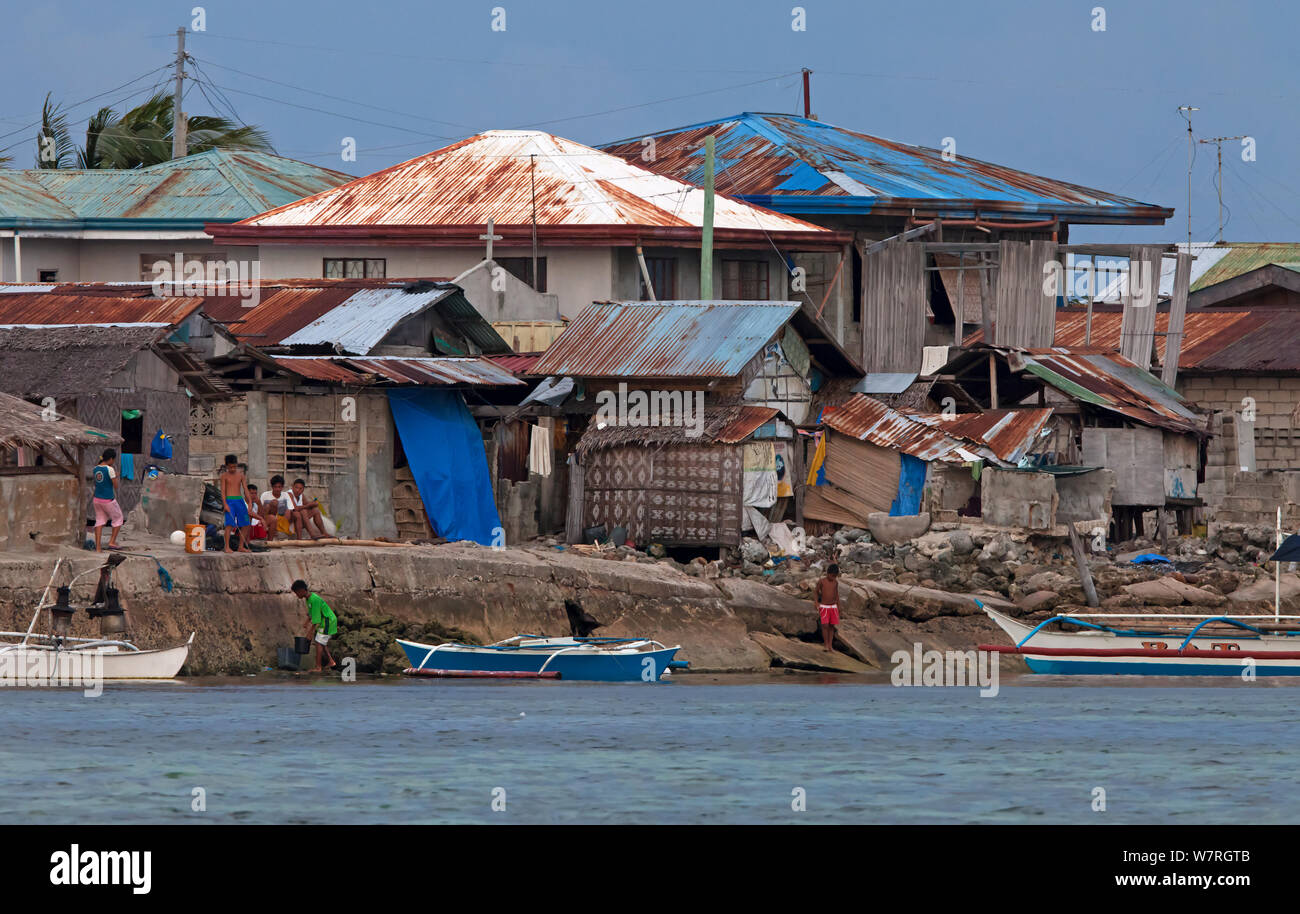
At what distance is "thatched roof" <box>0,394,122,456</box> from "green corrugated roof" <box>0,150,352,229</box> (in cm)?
1707

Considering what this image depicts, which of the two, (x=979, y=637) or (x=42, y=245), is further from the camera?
(x=42, y=245)

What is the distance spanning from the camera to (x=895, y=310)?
34.2 metres

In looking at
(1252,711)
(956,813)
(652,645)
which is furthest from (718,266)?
(956,813)

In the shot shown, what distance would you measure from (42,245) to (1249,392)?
2408 centimetres

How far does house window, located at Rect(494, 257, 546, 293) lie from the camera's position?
113ft

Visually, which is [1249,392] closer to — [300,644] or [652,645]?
[652,645]

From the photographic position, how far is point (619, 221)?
33812mm

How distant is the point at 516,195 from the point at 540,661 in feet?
51.2

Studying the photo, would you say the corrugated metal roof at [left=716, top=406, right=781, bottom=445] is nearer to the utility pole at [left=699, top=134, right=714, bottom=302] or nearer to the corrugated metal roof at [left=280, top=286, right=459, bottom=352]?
the utility pole at [left=699, top=134, right=714, bottom=302]

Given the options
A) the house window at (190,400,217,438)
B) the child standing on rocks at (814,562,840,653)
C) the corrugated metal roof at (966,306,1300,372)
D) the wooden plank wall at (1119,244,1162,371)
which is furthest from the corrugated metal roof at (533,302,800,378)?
the wooden plank wall at (1119,244,1162,371)

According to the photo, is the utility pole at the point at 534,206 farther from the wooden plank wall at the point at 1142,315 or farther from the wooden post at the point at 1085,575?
the wooden post at the point at 1085,575

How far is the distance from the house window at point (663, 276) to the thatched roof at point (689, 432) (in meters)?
6.68

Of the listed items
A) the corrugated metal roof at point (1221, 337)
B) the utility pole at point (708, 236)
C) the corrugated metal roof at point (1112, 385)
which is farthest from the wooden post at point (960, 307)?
the utility pole at point (708, 236)

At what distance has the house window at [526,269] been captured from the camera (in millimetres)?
34562
